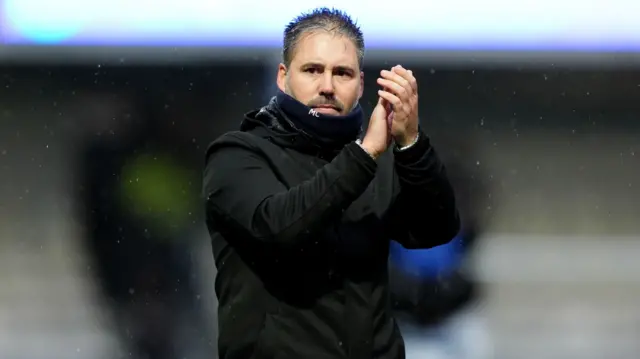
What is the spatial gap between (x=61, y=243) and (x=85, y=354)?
0.34m

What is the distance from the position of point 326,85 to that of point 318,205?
0.70ft

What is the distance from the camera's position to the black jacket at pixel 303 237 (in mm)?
1165

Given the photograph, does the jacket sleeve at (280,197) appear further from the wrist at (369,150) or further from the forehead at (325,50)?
the forehead at (325,50)

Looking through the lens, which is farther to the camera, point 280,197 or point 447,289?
point 447,289

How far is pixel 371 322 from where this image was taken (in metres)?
1.25

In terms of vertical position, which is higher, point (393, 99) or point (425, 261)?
point (393, 99)

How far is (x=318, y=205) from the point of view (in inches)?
45.3

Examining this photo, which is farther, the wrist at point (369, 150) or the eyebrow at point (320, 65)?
the eyebrow at point (320, 65)

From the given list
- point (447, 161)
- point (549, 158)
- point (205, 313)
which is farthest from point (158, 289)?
point (549, 158)

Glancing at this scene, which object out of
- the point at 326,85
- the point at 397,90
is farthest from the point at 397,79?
the point at 326,85

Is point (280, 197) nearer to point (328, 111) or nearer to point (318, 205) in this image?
point (318, 205)

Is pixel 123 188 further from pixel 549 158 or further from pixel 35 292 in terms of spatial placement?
pixel 549 158

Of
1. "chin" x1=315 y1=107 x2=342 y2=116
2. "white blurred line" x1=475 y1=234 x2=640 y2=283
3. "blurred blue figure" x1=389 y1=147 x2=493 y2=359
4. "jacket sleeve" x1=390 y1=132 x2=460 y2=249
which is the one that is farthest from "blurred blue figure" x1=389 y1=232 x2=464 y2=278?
"chin" x1=315 y1=107 x2=342 y2=116

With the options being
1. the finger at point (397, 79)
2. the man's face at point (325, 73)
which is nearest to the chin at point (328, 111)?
the man's face at point (325, 73)
